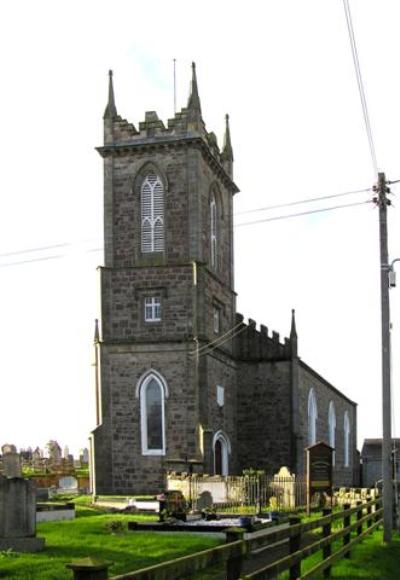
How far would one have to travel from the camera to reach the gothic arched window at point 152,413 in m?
39.8

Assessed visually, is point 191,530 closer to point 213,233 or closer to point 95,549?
point 95,549

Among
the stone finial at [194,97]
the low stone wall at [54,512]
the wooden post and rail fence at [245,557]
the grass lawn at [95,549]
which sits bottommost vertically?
the low stone wall at [54,512]

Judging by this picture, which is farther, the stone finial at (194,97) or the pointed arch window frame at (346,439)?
the pointed arch window frame at (346,439)

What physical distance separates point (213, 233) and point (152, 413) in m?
9.80

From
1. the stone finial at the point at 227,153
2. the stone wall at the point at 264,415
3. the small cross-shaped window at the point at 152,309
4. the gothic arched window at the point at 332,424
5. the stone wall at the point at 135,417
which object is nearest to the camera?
the stone wall at the point at 135,417

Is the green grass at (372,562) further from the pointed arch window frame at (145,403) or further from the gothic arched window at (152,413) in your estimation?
the gothic arched window at (152,413)

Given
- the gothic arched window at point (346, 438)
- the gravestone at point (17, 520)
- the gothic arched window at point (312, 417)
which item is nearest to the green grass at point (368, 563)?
the gravestone at point (17, 520)

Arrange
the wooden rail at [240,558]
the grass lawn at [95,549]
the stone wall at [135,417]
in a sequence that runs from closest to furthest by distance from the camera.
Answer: the wooden rail at [240,558]
the grass lawn at [95,549]
the stone wall at [135,417]

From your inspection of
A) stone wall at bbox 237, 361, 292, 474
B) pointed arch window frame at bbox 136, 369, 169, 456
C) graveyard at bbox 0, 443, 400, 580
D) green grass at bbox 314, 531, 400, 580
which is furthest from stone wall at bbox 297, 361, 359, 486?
green grass at bbox 314, 531, 400, 580

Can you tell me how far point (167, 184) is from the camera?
41812 mm

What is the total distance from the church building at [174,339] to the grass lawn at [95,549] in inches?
656

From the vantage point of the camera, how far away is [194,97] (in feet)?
139

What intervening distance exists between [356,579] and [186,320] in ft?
91.2

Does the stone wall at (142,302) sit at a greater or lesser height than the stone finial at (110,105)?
lesser
